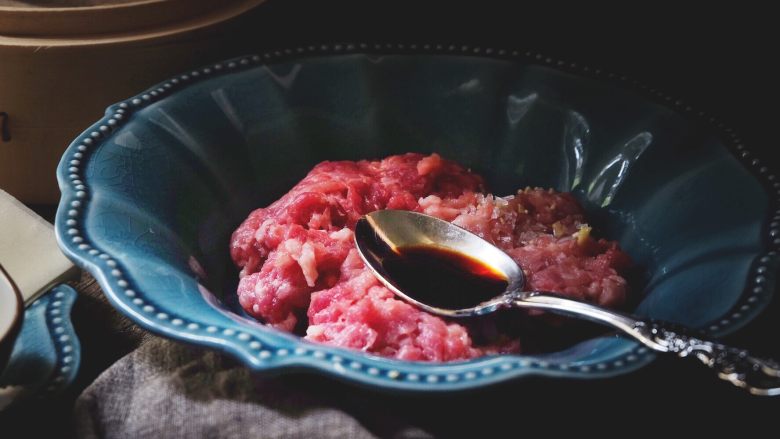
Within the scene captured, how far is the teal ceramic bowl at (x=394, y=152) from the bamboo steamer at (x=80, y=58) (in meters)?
0.15

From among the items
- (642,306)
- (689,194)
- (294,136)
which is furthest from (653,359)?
(294,136)

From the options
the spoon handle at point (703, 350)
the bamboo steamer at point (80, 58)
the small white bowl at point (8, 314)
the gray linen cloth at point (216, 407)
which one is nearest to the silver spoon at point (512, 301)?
the spoon handle at point (703, 350)

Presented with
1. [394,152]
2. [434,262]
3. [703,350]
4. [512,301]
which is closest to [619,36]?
[394,152]

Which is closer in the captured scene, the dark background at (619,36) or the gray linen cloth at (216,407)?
the gray linen cloth at (216,407)

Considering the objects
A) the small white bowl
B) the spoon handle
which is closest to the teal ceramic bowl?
the spoon handle

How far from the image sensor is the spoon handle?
1407 mm

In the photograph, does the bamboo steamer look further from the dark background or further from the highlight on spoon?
the highlight on spoon

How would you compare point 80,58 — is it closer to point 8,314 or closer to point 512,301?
point 8,314

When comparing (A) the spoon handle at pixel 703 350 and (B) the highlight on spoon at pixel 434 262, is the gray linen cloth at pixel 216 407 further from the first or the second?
(A) the spoon handle at pixel 703 350

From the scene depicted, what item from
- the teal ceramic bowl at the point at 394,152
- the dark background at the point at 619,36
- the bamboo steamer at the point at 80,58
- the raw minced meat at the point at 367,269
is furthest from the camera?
the dark background at the point at 619,36

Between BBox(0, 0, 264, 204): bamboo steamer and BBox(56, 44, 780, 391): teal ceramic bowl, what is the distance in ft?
0.49

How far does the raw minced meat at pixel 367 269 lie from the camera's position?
67.9 inches

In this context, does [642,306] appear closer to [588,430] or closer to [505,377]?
[588,430]

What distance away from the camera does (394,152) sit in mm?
2539
